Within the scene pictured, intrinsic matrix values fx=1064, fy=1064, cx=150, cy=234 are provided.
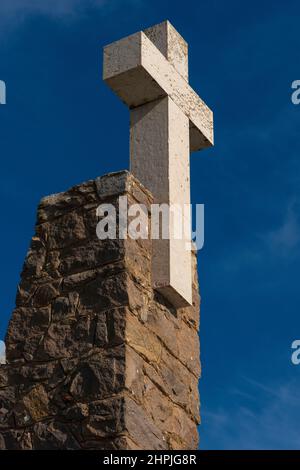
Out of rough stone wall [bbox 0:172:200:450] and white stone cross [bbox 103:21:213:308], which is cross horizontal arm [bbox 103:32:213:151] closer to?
white stone cross [bbox 103:21:213:308]


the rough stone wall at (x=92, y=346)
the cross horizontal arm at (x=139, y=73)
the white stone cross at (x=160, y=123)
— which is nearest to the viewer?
the rough stone wall at (x=92, y=346)

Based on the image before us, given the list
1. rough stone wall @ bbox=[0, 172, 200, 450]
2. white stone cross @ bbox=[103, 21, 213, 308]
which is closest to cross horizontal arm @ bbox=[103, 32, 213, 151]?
white stone cross @ bbox=[103, 21, 213, 308]

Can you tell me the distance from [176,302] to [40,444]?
104 cm

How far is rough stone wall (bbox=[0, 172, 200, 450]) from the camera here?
4.64m

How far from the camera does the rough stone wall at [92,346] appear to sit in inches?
183

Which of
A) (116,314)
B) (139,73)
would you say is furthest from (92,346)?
(139,73)

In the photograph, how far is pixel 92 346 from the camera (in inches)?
189

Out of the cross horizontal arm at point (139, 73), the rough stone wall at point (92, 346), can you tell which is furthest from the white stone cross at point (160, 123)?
the rough stone wall at point (92, 346)

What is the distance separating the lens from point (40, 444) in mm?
4688

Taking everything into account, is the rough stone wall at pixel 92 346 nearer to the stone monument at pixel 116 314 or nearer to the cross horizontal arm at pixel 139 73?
the stone monument at pixel 116 314

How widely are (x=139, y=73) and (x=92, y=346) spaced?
5.16ft
